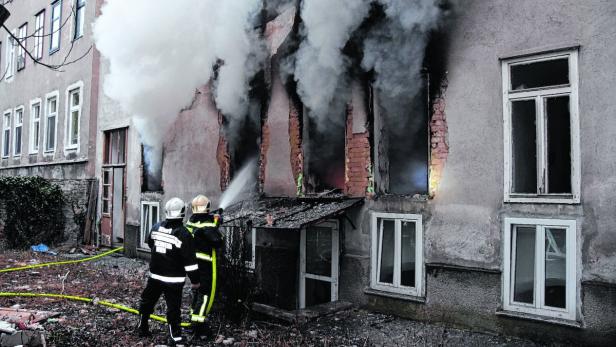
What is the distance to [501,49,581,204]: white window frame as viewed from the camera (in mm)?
5414

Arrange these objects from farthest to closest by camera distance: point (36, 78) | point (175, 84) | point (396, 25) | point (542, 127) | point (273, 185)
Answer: point (36, 78), point (175, 84), point (273, 185), point (396, 25), point (542, 127)

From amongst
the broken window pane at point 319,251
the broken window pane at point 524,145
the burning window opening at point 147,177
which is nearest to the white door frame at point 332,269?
the broken window pane at point 319,251

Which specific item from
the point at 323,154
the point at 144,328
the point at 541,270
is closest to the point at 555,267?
the point at 541,270

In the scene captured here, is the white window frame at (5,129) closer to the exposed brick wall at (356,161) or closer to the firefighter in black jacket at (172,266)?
the firefighter in black jacket at (172,266)

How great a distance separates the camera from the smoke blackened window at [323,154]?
27.8 feet

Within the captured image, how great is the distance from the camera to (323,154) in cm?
875

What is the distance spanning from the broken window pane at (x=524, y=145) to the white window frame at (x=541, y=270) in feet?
1.54

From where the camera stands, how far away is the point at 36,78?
18.7 meters

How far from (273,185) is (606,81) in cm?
537

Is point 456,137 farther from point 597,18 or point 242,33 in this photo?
point 242,33

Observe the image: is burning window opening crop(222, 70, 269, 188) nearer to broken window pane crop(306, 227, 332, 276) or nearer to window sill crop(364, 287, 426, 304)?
broken window pane crop(306, 227, 332, 276)

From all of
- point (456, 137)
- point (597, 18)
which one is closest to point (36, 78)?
point (456, 137)

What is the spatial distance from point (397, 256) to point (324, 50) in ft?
10.5

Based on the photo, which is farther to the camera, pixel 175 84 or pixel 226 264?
pixel 175 84
